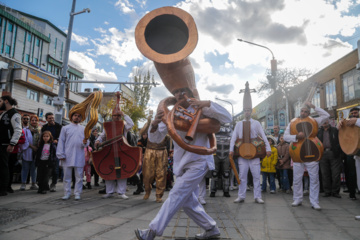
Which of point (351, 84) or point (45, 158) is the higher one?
point (351, 84)

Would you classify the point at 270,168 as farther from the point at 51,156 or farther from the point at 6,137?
the point at 6,137

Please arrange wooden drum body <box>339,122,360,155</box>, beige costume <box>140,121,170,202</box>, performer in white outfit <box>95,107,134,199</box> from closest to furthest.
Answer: wooden drum body <box>339,122,360,155</box>
beige costume <box>140,121,170,202</box>
performer in white outfit <box>95,107,134,199</box>

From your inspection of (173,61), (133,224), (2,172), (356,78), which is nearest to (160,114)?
(173,61)

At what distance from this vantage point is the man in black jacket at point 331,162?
6922 mm

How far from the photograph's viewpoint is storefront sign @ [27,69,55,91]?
25.0 meters

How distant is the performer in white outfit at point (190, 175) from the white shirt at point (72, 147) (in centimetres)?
319

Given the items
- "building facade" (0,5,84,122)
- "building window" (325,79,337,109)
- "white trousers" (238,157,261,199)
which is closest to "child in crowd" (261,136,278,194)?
"white trousers" (238,157,261,199)

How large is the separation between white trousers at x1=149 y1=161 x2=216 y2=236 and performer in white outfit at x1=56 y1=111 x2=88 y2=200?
3549 millimetres

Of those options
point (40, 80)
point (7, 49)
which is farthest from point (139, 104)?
point (7, 49)

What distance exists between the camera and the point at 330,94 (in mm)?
24141

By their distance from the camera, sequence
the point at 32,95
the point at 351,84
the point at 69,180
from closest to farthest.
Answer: the point at 69,180
the point at 351,84
the point at 32,95

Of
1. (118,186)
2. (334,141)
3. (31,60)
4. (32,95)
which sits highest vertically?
(31,60)

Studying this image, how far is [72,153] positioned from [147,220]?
2746 millimetres

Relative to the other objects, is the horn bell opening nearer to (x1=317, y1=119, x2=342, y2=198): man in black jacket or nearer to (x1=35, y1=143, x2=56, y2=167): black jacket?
(x1=35, y1=143, x2=56, y2=167): black jacket
